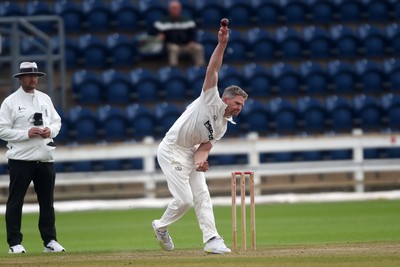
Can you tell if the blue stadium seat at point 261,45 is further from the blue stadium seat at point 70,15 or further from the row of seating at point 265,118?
the blue stadium seat at point 70,15

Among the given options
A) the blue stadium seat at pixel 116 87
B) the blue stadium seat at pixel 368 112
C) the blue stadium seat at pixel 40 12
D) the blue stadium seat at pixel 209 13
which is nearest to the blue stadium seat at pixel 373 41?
the blue stadium seat at pixel 368 112

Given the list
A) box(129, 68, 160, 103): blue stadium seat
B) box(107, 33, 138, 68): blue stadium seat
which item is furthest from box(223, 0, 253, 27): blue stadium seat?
box(129, 68, 160, 103): blue stadium seat

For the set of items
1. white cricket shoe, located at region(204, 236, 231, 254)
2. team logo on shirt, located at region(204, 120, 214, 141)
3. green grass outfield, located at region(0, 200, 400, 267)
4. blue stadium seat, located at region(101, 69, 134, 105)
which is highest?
blue stadium seat, located at region(101, 69, 134, 105)

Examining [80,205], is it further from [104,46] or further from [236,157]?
[104,46]

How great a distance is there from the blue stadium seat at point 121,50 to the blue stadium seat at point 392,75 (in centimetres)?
576

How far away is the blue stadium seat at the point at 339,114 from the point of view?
79.3ft

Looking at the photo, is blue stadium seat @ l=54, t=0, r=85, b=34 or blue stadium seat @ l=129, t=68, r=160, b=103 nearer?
blue stadium seat @ l=129, t=68, r=160, b=103

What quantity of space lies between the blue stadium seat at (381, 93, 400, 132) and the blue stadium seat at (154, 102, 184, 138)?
15.1 feet

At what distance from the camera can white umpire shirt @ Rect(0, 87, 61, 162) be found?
12867mm

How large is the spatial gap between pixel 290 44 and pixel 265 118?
2.58 metres

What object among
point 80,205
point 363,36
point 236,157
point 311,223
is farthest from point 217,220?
point 363,36

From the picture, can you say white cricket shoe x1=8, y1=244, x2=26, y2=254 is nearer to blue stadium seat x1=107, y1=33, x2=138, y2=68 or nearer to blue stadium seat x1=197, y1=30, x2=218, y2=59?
blue stadium seat x1=107, y1=33, x2=138, y2=68

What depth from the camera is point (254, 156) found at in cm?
2170

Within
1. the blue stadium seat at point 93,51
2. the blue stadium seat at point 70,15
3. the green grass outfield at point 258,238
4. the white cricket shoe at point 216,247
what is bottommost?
the green grass outfield at point 258,238
